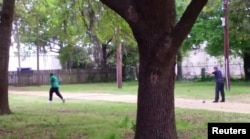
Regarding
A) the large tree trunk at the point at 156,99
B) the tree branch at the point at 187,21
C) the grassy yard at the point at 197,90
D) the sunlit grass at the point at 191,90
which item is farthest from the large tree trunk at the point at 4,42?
the sunlit grass at the point at 191,90

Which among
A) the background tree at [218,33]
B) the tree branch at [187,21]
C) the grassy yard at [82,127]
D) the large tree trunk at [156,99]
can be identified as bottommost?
the grassy yard at [82,127]

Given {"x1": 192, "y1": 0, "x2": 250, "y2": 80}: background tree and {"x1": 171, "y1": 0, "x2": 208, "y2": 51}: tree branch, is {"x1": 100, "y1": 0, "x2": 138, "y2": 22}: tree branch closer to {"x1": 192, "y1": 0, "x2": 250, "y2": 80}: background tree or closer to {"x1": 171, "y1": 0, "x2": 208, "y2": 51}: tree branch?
{"x1": 171, "y1": 0, "x2": 208, "y2": 51}: tree branch

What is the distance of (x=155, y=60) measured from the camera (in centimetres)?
848

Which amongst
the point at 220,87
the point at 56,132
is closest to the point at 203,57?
the point at 220,87

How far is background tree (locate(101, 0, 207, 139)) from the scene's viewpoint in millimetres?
8469

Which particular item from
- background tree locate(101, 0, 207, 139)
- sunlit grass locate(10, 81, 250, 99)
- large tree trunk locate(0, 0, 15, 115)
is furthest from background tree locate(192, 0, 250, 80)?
background tree locate(101, 0, 207, 139)

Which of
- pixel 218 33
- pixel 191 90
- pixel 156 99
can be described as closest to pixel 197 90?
pixel 191 90

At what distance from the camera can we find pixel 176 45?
8.41 meters

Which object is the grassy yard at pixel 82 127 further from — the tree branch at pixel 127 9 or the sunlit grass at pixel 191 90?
the sunlit grass at pixel 191 90

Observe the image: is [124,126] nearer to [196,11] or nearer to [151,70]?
[151,70]

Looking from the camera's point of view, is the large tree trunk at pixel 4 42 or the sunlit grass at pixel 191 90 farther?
the sunlit grass at pixel 191 90

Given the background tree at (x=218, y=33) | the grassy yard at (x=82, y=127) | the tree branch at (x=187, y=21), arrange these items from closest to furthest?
the tree branch at (x=187, y=21) < the grassy yard at (x=82, y=127) < the background tree at (x=218, y=33)

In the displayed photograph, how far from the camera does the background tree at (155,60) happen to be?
333 inches

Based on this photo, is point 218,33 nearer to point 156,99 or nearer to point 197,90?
point 197,90
